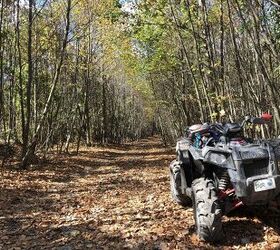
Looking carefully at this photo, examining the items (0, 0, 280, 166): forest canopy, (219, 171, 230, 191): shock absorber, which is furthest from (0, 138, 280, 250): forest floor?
(0, 0, 280, 166): forest canopy

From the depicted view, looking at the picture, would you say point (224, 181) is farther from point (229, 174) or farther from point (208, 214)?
point (208, 214)

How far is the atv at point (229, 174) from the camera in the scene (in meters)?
5.59

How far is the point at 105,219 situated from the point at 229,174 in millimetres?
3125

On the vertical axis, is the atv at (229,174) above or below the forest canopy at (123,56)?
below

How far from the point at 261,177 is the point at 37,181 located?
888cm

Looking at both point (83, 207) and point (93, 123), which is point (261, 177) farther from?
point (93, 123)

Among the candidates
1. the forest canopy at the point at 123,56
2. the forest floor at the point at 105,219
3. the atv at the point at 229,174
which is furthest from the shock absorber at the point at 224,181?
the forest canopy at the point at 123,56

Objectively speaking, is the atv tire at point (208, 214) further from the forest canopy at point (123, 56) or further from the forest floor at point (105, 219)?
the forest canopy at point (123, 56)

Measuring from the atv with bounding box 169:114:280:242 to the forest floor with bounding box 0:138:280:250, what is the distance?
0.50 metres

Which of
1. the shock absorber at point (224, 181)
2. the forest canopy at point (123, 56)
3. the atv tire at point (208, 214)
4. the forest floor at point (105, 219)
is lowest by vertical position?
the forest floor at point (105, 219)

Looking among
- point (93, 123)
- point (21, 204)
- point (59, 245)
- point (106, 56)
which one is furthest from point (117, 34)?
point (59, 245)

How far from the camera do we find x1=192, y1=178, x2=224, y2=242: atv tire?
19.3 feet

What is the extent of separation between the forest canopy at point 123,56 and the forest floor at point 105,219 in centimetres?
212

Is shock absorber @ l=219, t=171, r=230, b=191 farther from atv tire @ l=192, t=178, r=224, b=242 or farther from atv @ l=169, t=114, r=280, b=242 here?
atv tire @ l=192, t=178, r=224, b=242
